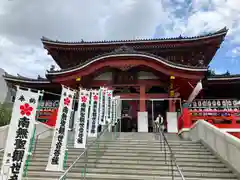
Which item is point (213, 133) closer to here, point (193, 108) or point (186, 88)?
point (193, 108)

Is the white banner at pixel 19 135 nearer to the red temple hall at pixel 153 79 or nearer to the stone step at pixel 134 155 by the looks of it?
the stone step at pixel 134 155

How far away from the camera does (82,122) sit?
7.11 meters

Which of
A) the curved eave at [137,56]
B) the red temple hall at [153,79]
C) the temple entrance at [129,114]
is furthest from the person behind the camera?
the temple entrance at [129,114]

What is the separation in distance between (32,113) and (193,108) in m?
7.77

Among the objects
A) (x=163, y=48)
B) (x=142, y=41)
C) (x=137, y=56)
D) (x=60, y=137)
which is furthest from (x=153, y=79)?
(x=60, y=137)

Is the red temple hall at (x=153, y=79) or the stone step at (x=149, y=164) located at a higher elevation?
the red temple hall at (x=153, y=79)

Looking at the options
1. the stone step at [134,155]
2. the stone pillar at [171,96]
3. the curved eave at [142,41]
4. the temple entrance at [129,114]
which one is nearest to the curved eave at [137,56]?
the stone pillar at [171,96]

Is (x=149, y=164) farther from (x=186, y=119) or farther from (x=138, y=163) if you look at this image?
(x=186, y=119)

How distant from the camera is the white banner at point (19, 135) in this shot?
4426mm

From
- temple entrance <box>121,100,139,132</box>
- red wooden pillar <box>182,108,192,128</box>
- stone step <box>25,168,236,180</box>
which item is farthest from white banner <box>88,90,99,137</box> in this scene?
temple entrance <box>121,100,139,132</box>

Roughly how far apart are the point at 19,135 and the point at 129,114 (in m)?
9.74

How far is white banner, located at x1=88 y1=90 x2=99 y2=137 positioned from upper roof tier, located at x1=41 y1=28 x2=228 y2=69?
6.48m

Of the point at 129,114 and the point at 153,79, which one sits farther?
the point at 129,114

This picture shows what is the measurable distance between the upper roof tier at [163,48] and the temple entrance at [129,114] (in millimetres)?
3598
